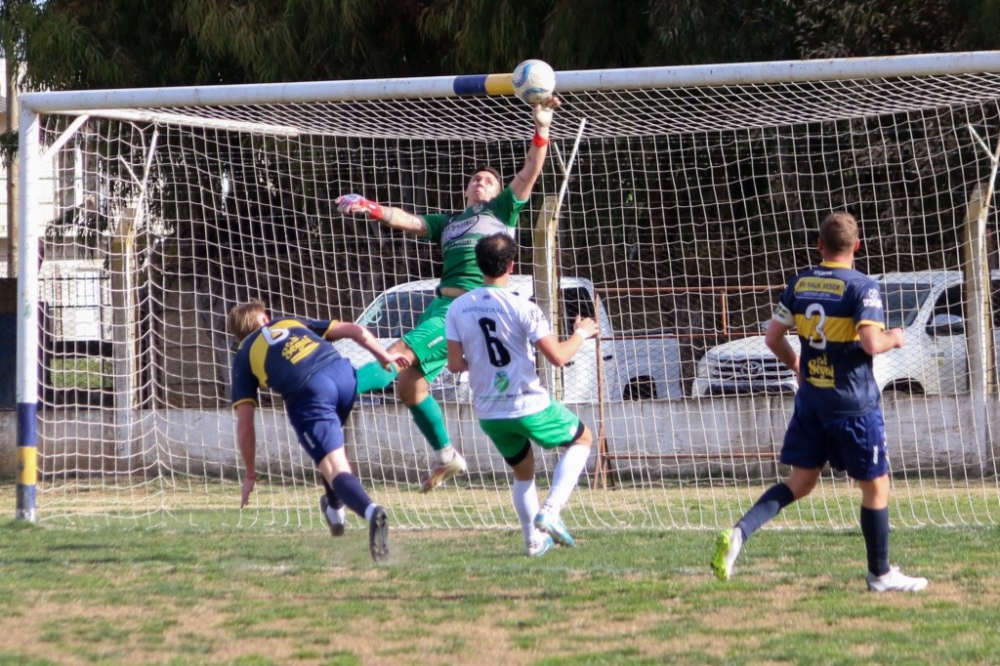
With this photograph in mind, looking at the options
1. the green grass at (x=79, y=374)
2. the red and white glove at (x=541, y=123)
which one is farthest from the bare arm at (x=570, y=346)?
the green grass at (x=79, y=374)

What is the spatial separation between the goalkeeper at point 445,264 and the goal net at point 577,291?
1502 mm

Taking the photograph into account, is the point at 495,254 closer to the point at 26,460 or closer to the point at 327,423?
the point at 327,423

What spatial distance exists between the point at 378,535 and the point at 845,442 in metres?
2.36

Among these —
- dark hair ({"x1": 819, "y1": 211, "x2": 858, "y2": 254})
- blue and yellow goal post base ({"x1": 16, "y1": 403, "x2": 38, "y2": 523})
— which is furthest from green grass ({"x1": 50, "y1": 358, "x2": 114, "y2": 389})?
dark hair ({"x1": 819, "y1": 211, "x2": 858, "y2": 254})

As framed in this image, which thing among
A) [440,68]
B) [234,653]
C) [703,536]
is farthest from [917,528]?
[440,68]

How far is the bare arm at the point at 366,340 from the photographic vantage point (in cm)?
710

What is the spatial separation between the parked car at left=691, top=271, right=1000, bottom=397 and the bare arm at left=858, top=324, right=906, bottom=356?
6.74 metres

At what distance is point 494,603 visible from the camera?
5.82 metres

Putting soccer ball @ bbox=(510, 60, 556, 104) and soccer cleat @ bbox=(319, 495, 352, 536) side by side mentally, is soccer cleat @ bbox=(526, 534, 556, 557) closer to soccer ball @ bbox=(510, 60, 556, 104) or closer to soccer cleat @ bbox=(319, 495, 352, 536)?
soccer cleat @ bbox=(319, 495, 352, 536)

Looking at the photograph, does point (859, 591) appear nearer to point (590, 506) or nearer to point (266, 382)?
point (266, 382)

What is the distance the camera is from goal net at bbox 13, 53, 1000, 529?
10.3m

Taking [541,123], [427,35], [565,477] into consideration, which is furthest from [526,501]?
[427,35]

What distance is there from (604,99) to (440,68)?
566 centimetres

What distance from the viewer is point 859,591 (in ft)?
19.4
